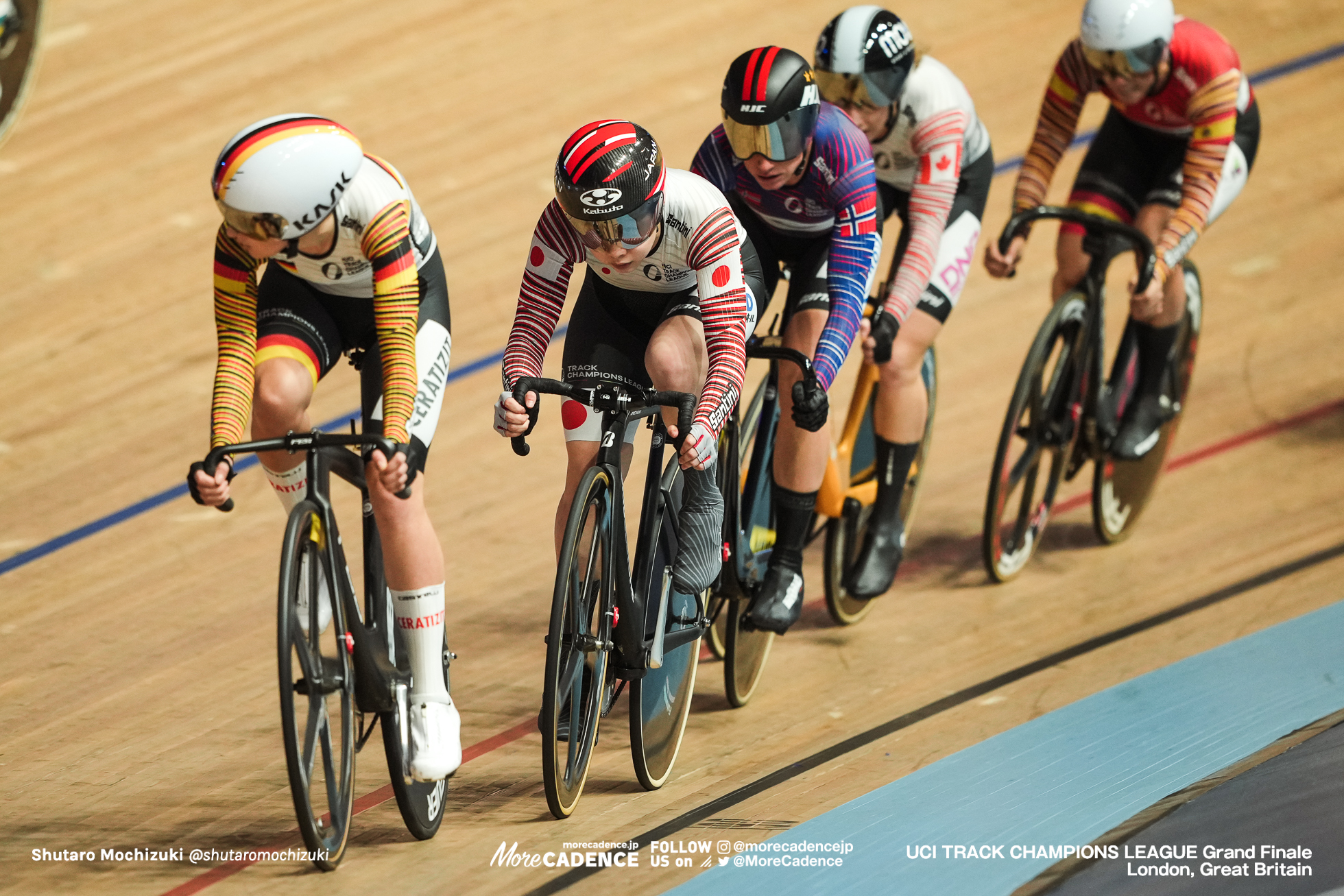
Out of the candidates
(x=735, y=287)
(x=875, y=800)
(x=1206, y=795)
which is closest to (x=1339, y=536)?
(x=1206, y=795)

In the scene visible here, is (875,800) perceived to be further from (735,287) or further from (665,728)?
(735,287)

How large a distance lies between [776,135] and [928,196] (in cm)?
69

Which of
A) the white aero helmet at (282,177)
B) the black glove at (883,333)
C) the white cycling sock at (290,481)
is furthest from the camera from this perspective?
the black glove at (883,333)

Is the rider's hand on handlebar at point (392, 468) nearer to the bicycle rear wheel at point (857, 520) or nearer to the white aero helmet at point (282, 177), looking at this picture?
the white aero helmet at point (282, 177)

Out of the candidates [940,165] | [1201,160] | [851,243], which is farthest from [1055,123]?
[851,243]

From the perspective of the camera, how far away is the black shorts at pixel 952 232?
3.94 metres

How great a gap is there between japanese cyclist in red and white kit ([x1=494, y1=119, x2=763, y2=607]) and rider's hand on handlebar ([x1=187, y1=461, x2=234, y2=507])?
525 mm

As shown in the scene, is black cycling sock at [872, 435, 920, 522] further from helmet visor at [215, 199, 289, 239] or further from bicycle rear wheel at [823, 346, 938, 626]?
helmet visor at [215, 199, 289, 239]

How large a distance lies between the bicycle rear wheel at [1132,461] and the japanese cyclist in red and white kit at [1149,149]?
48mm

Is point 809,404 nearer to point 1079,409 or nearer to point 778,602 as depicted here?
point 778,602

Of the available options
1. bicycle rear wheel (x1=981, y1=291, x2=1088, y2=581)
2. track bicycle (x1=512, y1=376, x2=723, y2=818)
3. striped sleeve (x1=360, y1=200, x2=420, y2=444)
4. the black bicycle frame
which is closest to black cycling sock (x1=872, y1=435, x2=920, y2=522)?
bicycle rear wheel (x1=981, y1=291, x2=1088, y2=581)

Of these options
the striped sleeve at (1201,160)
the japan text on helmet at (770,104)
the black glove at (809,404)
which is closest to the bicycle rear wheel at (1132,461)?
the striped sleeve at (1201,160)

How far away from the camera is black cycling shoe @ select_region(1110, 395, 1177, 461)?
14.6ft

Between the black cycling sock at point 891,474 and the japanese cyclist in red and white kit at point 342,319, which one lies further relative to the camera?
the black cycling sock at point 891,474
